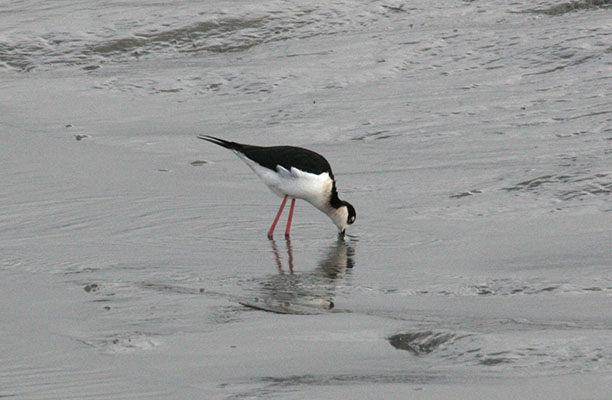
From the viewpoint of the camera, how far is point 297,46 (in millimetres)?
13578

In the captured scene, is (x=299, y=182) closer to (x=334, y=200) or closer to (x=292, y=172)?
(x=292, y=172)

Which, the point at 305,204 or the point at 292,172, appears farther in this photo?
the point at 305,204

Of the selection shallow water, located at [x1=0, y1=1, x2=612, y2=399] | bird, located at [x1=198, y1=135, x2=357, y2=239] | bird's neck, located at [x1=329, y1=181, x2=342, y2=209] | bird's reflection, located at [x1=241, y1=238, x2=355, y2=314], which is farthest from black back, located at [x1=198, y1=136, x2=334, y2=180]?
bird's reflection, located at [x1=241, y1=238, x2=355, y2=314]

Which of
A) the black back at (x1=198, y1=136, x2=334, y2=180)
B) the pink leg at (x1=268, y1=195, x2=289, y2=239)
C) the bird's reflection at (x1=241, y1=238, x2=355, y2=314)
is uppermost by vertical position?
the black back at (x1=198, y1=136, x2=334, y2=180)

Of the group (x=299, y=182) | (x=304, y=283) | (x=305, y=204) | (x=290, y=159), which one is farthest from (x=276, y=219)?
(x=304, y=283)

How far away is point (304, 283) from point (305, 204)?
2790 millimetres

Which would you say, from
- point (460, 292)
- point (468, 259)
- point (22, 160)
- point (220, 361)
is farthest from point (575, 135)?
point (220, 361)

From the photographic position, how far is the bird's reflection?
5.82 m

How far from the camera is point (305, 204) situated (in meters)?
9.21

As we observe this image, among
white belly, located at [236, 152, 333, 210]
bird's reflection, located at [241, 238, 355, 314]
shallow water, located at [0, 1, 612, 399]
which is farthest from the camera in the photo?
white belly, located at [236, 152, 333, 210]

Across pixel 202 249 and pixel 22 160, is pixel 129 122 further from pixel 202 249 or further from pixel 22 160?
pixel 202 249

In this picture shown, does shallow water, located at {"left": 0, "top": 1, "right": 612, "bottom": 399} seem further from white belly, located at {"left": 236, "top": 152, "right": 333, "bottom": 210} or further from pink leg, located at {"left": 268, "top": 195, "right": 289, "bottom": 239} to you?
white belly, located at {"left": 236, "top": 152, "right": 333, "bottom": 210}

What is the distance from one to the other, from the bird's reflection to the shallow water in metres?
0.03

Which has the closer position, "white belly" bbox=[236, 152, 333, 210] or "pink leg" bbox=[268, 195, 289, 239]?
"pink leg" bbox=[268, 195, 289, 239]
